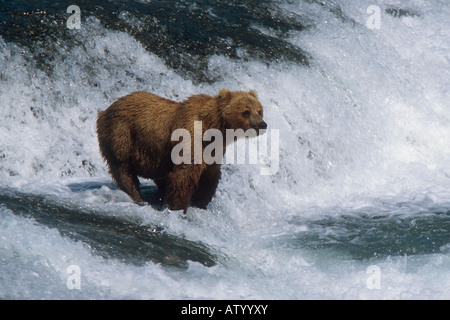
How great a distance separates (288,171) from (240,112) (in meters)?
2.29

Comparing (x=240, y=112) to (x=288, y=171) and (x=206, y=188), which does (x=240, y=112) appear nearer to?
(x=206, y=188)

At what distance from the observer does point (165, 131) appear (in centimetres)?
655

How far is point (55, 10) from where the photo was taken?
984cm

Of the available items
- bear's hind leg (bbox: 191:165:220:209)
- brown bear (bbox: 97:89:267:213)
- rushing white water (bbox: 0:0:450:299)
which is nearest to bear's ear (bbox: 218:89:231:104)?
brown bear (bbox: 97:89:267:213)

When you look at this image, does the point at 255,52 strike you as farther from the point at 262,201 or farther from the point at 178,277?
the point at 178,277

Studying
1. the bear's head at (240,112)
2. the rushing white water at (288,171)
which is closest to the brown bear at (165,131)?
the bear's head at (240,112)

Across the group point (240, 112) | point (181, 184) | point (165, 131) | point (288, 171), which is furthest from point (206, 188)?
point (288, 171)

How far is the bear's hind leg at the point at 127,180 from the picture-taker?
265 inches

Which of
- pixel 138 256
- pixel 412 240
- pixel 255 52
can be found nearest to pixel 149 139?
pixel 138 256

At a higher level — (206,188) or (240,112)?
(240,112)

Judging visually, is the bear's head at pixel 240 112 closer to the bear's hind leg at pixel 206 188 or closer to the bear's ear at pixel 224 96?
→ the bear's ear at pixel 224 96
